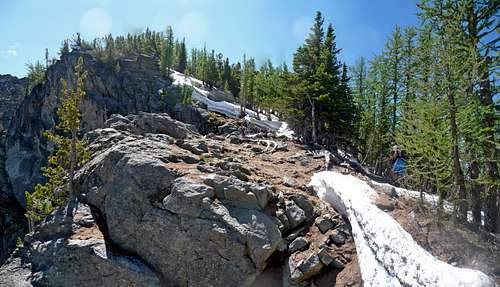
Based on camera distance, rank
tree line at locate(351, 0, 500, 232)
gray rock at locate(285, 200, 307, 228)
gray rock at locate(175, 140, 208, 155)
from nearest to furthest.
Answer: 1. tree line at locate(351, 0, 500, 232)
2. gray rock at locate(285, 200, 307, 228)
3. gray rock at locate(175, 140, 208, 155)

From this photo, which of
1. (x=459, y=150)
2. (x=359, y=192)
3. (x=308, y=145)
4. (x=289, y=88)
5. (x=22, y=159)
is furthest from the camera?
(x=22, y=159)

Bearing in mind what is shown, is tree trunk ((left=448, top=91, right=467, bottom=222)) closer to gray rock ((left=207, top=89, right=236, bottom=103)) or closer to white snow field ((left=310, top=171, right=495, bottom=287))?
white snow field ((left=310, top=171, right=495, bottom=287))

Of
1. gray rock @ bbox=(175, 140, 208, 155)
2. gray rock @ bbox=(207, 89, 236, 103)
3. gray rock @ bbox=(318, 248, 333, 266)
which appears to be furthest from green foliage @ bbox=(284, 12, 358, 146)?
gray rock @ bbox=(207, 89, 236, 103)

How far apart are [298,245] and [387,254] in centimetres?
281

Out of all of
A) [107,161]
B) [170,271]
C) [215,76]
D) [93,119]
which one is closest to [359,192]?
[170,271]

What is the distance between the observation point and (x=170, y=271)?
8.77m

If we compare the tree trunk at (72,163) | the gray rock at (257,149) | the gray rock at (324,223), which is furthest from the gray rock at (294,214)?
the gray rock at (257,149)

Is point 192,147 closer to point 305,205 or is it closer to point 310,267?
point 305,205

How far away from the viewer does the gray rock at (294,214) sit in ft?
32.2

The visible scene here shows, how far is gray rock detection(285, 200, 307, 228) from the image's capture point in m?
9.83

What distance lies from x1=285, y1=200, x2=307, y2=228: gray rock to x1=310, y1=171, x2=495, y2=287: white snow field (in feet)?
4.00

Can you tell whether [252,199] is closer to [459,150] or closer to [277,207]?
[277,207]

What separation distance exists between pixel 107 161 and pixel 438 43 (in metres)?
11.0

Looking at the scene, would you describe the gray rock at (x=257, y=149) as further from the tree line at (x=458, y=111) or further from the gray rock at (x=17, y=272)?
the gray rock at (x=17, y=272)
